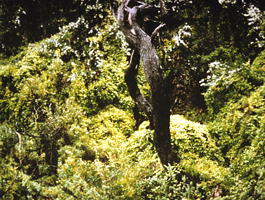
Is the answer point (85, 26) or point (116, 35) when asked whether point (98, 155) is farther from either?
point (85, 26)

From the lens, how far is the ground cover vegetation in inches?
129

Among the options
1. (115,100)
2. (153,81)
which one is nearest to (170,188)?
(153,81)

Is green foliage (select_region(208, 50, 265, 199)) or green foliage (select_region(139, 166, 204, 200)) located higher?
green foliage (select_region(208, 50, 265, 199))

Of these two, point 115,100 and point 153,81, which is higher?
point 153,81

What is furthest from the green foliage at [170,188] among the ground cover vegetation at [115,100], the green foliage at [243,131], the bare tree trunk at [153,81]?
the green foliage at [243,131]

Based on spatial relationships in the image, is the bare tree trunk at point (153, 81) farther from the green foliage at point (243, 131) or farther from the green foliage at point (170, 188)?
the green foliage at point (243, 131)

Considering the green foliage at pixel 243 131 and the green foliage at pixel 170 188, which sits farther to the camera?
the green foliage at pixel 243 131

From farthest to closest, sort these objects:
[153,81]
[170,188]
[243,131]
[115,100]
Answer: [115,100]
[243,131]
[153,81]
[170,188]

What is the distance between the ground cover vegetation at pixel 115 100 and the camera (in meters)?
3.27

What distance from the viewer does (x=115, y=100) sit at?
5688mm

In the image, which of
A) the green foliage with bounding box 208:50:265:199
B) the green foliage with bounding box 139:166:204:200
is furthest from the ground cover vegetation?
the green foliage with bounding box 139:166:204:200

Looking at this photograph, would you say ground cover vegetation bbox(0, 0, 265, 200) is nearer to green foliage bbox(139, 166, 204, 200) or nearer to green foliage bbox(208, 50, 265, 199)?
green foliage bbox(208, 50, 265, 199)

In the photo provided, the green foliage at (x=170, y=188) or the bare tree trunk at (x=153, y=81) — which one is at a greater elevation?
the bare tree trunk at (x=153, y=81)

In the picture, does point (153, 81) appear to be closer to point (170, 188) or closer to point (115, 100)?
point (170, 188)
